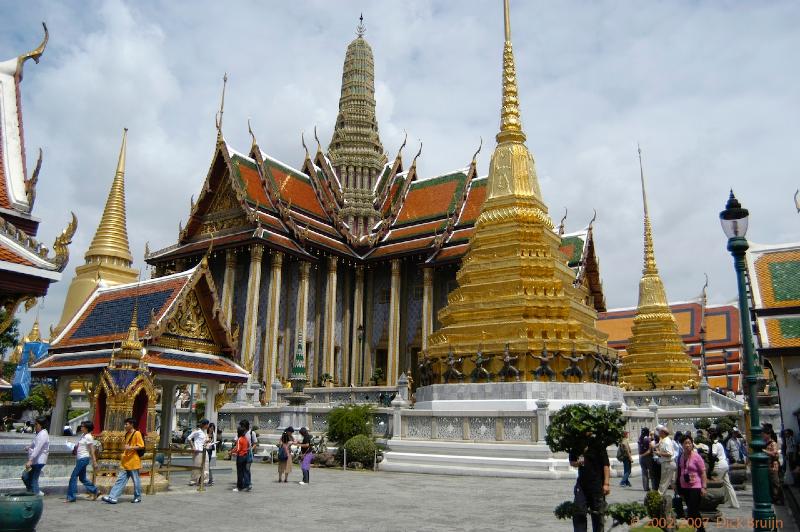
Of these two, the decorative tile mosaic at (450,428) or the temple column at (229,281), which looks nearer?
the decorative tile mosaic at (450,428)

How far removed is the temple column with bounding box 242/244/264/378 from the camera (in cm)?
2608

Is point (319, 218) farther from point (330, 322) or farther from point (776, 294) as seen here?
point (776, 294)

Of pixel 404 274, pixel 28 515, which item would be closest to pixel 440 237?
pixel 404 274

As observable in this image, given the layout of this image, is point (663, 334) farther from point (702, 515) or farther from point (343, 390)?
point (702, 515)

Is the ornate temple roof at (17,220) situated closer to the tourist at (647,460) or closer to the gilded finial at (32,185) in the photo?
the gilded finial at (32,185)

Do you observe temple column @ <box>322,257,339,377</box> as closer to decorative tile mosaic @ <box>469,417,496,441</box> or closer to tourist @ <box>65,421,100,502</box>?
decorative tile mosaic @ <box>469,417,496,441</box>

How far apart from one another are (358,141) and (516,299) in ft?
70.1

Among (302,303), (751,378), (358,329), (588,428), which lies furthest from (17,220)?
(358,329)

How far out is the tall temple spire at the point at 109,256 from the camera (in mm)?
29297

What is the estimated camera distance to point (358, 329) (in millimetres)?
30156

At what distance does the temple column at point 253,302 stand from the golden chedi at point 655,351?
1408cm

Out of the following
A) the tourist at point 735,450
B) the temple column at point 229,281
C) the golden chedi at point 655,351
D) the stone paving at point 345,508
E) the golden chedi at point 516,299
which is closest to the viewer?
the stone paving at point 345,508

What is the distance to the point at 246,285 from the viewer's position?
28062 millimetres

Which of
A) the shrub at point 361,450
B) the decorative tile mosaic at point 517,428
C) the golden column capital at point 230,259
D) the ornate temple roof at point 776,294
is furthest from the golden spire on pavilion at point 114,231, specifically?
the ornate temple roof at point 776,294
